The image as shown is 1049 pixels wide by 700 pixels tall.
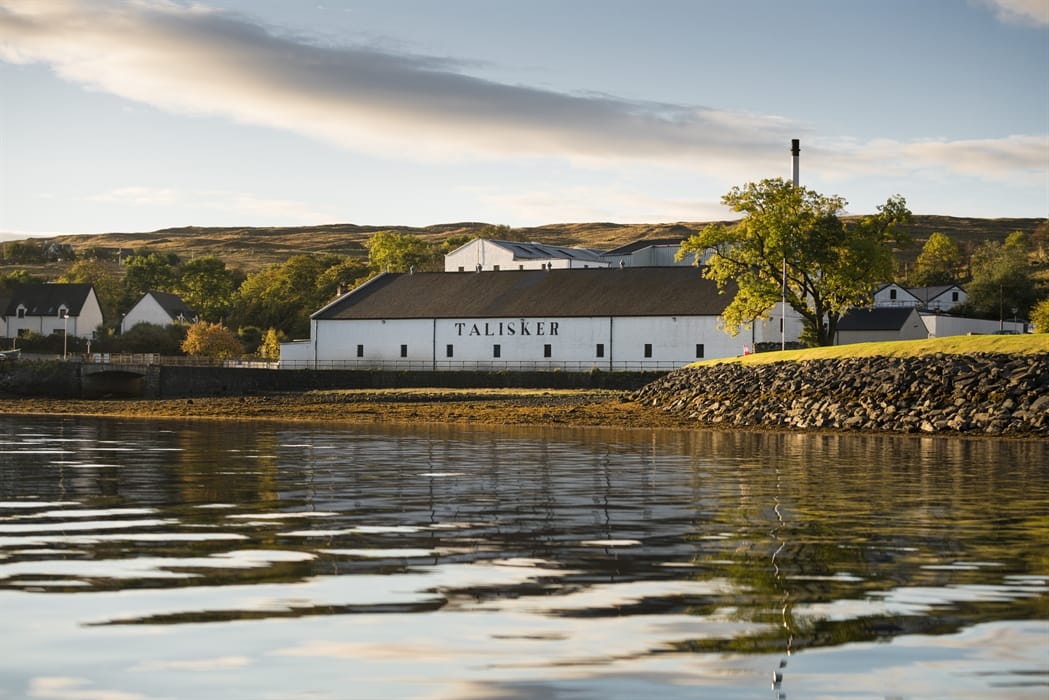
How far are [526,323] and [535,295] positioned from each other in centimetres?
373

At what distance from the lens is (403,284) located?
9806cm

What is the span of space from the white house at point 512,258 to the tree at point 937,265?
49.5 m

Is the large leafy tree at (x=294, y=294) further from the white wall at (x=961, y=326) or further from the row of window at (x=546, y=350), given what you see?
the white wall at (x=961, y=326)

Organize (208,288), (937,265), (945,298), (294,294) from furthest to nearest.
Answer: (937,265)
(208,288)
(945,298)
(294,294)

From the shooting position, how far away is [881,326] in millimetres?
98562

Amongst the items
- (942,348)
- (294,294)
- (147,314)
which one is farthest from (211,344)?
(942,348)

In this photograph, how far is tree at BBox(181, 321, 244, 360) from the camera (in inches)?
4205

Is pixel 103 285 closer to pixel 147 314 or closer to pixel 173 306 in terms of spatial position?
pixel 173 306

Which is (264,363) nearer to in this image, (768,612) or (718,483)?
(718,483)

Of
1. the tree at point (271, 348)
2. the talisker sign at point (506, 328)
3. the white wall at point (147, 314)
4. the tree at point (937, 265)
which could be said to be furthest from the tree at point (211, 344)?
the tree at point (937, 265)

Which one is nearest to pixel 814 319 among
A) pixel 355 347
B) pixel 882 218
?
pixel 882 218

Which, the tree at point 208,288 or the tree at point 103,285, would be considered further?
the tree at point 103,285

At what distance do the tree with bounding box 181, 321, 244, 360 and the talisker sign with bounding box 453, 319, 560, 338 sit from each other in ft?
85.8

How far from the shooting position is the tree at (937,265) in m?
172
